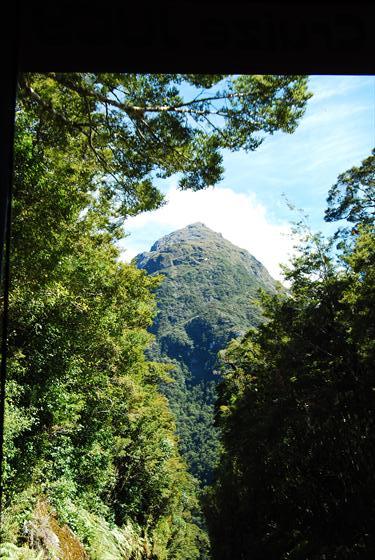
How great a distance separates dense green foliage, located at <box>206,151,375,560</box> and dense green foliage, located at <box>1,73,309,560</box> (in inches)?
234

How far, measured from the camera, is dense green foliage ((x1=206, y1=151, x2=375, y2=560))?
429 inches

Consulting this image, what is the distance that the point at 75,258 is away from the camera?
1224 cm

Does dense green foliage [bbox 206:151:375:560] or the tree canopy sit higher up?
the tree canopy

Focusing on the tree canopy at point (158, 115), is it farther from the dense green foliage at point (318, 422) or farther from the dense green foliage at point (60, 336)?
A: the dense green foliage at point (318, 422)

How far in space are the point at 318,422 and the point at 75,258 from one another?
889 cm

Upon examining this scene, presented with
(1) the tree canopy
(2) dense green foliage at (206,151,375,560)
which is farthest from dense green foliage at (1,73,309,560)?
(2) dense green foliage at (206,151,375,560)

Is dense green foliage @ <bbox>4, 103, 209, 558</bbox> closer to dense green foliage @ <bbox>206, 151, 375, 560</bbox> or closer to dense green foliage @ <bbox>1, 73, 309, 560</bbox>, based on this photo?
dense green foliage @ <bbox>1, 73, 309, 560</bbox>

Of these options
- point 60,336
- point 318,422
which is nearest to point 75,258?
point 60,336

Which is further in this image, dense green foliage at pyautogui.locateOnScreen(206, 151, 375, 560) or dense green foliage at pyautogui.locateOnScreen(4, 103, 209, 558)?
dense green foliage at pyautogui.locateOnScreen(206, 151, 375, 560)

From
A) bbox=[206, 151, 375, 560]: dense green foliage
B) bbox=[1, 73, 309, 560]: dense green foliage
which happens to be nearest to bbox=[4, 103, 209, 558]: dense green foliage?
bbox=[1, 73, 309, 560]: dense green foliage

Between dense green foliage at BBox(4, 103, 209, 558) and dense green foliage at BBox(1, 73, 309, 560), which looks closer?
dense green foliage at BBox(1, 73, 309, 560)

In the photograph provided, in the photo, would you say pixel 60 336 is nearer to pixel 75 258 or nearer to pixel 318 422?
pixel 75 258
